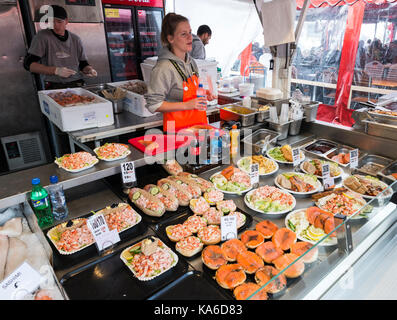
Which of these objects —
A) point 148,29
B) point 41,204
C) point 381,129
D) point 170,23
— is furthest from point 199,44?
point 41,204

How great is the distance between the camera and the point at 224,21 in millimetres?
6770

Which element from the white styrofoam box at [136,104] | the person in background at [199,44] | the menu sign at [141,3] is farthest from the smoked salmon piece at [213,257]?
the menu sign at [141,3]

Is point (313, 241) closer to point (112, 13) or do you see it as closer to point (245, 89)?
point (245, 89)

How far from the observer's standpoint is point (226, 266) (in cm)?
152

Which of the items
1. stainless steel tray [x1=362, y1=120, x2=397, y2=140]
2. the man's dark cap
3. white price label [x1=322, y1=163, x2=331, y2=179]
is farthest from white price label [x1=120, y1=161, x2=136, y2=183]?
the man's dark cap

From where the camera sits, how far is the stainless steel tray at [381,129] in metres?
2.65

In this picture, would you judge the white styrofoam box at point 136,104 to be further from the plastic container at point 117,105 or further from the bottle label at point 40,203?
the bottle label at point 40,203

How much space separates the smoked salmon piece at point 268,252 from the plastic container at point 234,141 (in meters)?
1.20

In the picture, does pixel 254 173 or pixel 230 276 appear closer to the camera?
pixel 230 276

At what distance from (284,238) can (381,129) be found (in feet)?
5.76
